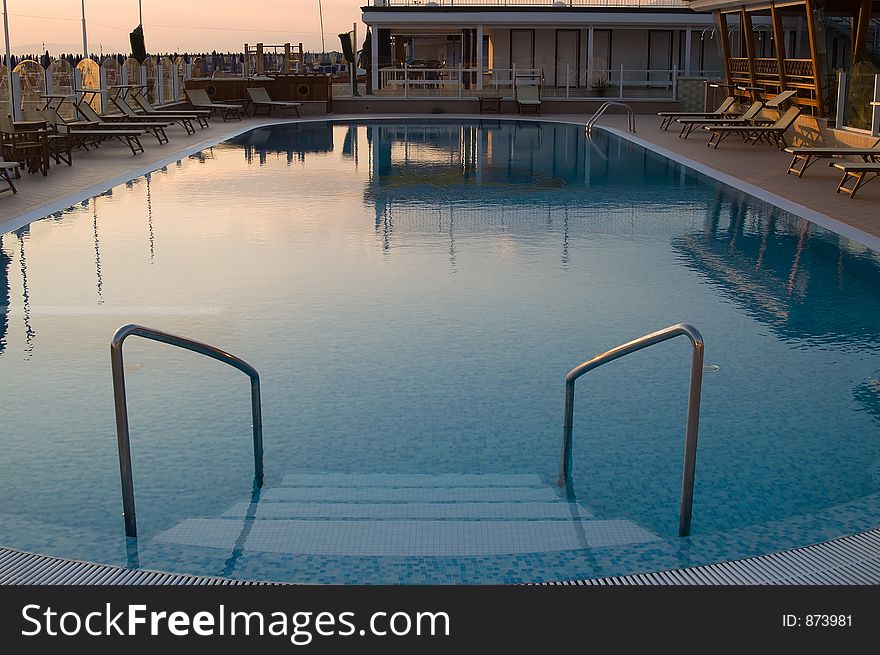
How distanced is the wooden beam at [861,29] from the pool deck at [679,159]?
202 centimetres

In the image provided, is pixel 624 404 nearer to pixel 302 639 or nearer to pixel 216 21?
pixel 302 639

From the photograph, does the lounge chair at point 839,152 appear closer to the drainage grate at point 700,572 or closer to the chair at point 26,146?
the chair at point 26,146

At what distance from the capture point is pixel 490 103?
28812mm

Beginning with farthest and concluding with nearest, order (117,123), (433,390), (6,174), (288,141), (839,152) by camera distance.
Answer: (288,141)
(117,123)
(839,152)
(6,174)
(433,390)

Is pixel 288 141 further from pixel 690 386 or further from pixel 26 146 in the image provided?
pixel 690 386

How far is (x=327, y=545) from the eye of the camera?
3.93 metres

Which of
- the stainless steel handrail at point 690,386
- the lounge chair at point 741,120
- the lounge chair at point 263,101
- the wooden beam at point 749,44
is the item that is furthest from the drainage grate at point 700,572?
the lounge chair at point 263,101

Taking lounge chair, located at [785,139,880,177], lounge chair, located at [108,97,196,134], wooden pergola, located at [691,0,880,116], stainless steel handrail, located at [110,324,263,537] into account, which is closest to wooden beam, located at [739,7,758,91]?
wooden pergola, located at [691,0,880,116]

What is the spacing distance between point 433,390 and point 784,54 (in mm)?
16630

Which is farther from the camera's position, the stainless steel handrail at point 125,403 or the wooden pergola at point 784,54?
the wooden pergola at point 784,54

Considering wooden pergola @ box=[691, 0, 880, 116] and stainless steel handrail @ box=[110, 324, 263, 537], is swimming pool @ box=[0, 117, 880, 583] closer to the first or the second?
stainless steel handrail @ box=[110, 324, 263, 537]

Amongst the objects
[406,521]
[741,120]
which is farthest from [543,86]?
[406,521]

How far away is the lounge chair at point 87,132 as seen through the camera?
16.2 metres

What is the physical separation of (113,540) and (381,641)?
67.2 inches
